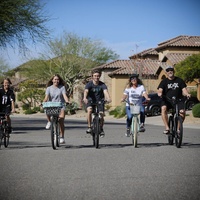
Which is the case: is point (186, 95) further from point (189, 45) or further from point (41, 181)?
point (189, 45)

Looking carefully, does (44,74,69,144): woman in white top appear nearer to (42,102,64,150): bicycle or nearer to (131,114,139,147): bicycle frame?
(42,102,64,150): bicycle

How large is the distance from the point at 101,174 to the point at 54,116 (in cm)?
469

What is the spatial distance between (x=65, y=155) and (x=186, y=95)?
351 cm

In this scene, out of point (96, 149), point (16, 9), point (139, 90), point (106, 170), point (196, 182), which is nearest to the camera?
point (196, 182)

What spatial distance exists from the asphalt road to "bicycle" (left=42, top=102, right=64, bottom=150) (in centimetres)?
36

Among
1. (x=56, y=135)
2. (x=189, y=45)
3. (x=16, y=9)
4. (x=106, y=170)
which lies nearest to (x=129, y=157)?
(x=106, y=170)

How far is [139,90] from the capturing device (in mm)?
13211

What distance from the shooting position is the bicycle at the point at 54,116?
40.3ft

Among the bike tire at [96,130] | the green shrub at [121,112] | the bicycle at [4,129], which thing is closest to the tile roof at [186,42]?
the green shrub at [121,112]

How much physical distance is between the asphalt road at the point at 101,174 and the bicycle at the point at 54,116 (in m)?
0.36

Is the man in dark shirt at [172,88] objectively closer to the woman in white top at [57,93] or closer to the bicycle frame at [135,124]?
the bicycle frame at [135,124]

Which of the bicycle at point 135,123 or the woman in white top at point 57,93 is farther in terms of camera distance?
the woman in white top at point 57,93

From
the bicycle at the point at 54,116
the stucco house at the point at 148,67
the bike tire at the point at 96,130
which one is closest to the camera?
the bicycle at the point at 54,116

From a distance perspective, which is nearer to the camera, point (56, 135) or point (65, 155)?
point (65, 155)
